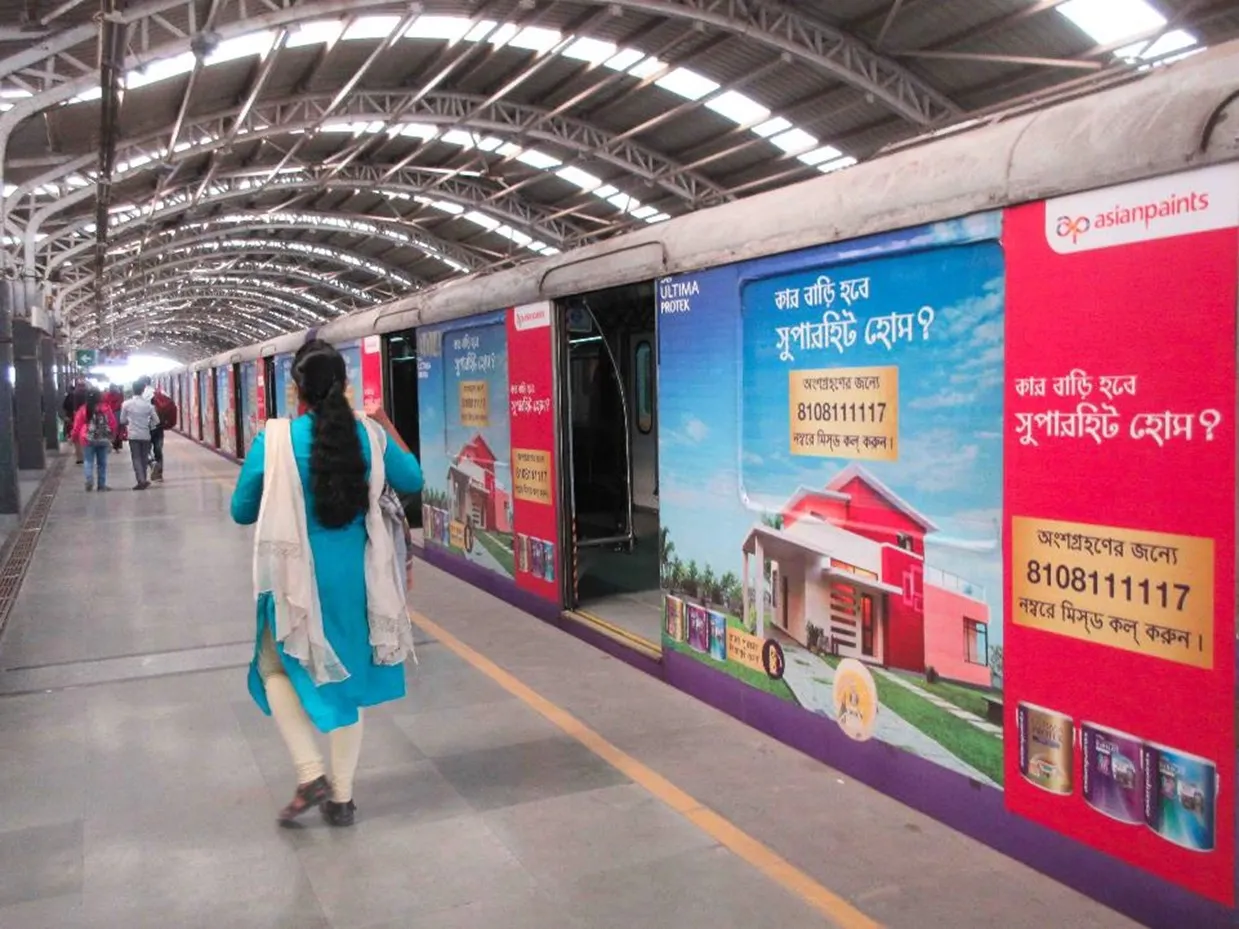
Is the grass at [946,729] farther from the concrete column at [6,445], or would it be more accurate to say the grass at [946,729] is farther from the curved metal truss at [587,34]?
the concrete column at [6,445]

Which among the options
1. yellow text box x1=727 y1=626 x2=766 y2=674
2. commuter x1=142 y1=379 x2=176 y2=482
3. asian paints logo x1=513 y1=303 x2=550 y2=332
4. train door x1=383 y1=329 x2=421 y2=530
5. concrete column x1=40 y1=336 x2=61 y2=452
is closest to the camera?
yellow text box x1=727 y1=626 x2=766 y2=674

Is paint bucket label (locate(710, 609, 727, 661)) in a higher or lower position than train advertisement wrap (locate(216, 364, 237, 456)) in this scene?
lower

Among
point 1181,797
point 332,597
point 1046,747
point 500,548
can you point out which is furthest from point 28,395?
point 1181,797

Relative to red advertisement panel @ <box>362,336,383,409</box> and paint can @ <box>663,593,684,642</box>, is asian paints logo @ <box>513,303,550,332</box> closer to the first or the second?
paint can @ <box>663,593,684,642</box>

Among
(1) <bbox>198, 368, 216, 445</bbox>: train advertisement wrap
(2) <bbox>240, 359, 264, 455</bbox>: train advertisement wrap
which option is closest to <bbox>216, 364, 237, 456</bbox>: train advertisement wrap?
(2) <bbox>240, 359, 264, 455</bbox>: train advertisement wrap

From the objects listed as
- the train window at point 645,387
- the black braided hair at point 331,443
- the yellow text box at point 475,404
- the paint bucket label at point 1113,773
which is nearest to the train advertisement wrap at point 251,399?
the yellow text box at point 475,404

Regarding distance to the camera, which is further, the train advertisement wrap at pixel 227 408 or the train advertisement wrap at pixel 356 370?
the train advertisement wrap at pixel 227 408

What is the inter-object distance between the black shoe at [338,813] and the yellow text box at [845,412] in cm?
230

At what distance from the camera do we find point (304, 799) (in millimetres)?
4004

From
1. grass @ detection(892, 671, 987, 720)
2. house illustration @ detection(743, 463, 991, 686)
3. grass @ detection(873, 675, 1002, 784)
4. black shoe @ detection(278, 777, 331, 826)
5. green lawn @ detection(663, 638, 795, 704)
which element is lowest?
black shoe @ detection(278, 777, 331, 826)

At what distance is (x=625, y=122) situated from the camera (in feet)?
73.6

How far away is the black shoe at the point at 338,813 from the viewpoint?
→ 4023 mm

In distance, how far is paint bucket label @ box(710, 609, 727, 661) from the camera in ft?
16.8

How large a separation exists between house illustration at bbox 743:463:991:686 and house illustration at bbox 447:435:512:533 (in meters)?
3.51
